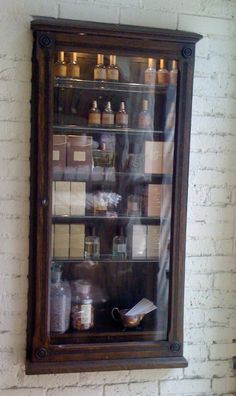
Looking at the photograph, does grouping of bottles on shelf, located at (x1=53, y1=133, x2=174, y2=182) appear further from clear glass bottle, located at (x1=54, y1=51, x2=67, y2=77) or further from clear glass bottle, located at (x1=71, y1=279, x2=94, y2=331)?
clear glass bottle, located at (x1=71, y1=279, x2=94, y2=331)

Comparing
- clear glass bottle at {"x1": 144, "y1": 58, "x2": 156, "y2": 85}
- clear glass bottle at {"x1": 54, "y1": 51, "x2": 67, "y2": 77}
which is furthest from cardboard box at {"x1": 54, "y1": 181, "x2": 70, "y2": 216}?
clear glass bottle at {"x1": 144, "y1": 58, "x2": 156, "y2": 85}

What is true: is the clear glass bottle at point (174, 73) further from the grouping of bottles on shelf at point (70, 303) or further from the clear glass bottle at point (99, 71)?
the grouping of bottles on shelf at point (70, 303)

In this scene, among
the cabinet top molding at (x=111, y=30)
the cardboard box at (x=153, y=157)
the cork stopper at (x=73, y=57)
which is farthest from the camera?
the cardboard box at (x=153, y=157)

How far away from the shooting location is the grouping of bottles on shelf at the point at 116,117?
5.59 feet

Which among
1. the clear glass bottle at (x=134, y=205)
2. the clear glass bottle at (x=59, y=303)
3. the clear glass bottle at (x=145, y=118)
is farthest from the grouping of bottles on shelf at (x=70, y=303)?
the clear glass bottle at (x=145, y=118)

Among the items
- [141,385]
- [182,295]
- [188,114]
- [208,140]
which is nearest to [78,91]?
[188,114]

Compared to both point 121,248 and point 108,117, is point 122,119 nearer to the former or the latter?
point 108,117

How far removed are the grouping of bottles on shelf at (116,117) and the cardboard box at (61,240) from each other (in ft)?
1.44

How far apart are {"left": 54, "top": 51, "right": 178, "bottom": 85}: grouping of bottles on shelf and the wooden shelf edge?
43.1 inches

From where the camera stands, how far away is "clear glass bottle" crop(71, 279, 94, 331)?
1679 millimetres

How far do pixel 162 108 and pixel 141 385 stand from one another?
3.75 feet

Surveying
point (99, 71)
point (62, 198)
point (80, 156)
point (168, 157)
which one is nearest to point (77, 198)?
point (62, 198)

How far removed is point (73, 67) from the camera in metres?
1.63

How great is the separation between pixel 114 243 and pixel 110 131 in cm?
47
